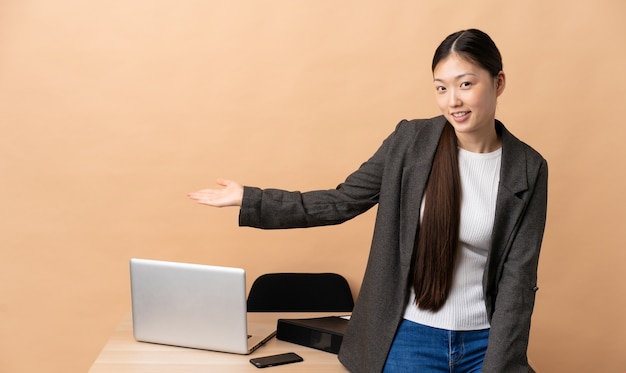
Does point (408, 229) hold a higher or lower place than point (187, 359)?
higher

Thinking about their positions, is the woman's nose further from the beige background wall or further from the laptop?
the beige background wall

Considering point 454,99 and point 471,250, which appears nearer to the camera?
point 454,99

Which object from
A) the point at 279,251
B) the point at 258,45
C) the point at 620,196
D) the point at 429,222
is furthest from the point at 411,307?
the point at 620,196

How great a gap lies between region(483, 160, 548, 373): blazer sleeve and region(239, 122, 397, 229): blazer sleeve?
48 centimetres

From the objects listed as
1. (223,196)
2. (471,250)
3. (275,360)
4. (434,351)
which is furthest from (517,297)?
(223,196)

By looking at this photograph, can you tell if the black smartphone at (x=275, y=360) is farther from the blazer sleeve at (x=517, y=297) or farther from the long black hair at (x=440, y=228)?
the blazer sleeve at (x=517, y=297)

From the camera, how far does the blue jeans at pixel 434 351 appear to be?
2.18 m

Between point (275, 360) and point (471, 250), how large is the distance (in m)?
0.72

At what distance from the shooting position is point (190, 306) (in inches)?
94.8

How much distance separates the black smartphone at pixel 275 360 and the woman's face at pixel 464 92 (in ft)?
2.96

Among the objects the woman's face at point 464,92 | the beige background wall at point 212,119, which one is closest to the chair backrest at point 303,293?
the beige background wall at point 212,119

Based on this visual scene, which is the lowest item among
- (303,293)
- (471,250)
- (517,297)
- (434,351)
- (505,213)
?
(303,293)

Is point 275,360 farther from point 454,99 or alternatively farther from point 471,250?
point 454,99

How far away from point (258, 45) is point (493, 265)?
179 cm
